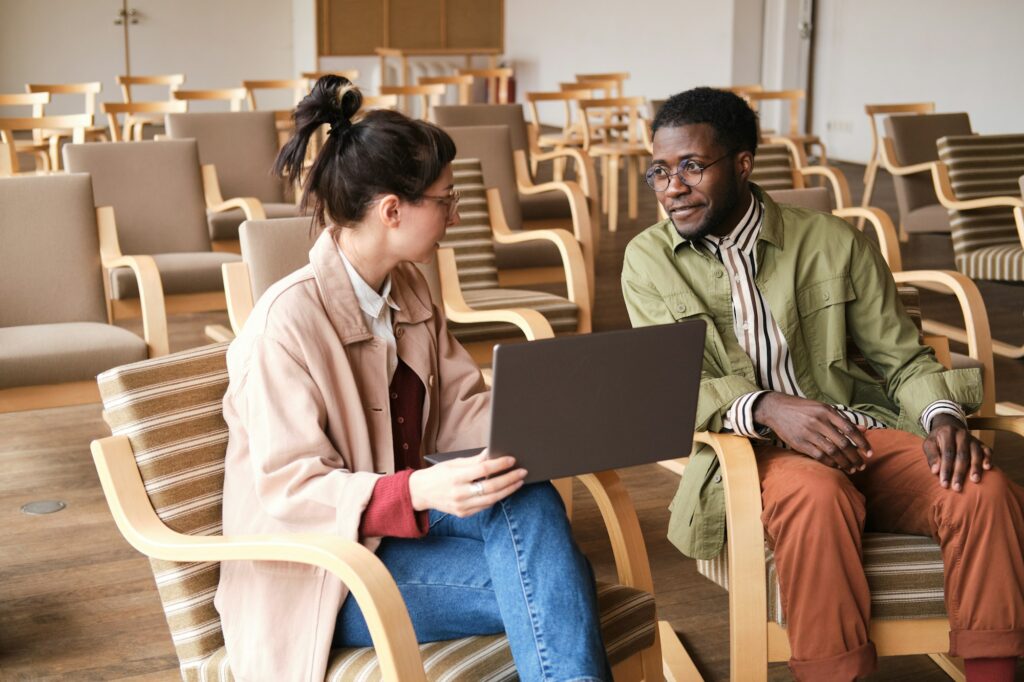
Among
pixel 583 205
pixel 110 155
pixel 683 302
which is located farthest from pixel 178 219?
pixel 683 302

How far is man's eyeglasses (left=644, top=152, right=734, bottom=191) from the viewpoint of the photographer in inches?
87.0

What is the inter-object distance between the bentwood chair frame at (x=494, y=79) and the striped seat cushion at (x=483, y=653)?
24.9 feet

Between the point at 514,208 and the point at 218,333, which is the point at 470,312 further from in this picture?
the point at 218,333

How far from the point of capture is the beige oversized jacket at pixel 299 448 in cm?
161

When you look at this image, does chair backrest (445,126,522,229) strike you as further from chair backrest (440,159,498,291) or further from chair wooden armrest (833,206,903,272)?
chair wooden armrest (833,206,903,272)

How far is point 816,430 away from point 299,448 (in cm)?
87

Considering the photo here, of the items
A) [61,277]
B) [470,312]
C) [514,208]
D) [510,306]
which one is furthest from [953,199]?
[61,277]

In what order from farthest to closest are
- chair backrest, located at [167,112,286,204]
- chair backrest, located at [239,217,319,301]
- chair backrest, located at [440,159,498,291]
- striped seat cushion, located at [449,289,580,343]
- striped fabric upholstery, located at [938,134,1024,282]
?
chair backrest, located at [167,112,286,204]
striped fabric upholstery, located at [938,134,1024,282]
chair backrest, located at [440,159,498,291]
striped seat cushion, located at [449,289,580,343]
chair backrest, located at [239,217,319,301]

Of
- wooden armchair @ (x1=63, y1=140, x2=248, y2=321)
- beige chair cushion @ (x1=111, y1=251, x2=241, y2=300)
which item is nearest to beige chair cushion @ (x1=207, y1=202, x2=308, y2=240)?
wooden armchair @ (x1=63, y1=140, x2=248, y2=321)

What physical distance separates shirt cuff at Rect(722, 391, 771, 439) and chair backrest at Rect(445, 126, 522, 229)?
2.62 metres

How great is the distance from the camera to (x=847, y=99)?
416 inches

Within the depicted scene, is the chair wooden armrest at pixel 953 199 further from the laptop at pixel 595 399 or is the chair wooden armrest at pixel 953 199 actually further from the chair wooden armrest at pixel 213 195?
the laptop at pixel 595 399

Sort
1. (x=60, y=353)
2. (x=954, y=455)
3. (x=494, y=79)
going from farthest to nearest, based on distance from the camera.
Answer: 1. (x=494, y=79)
2. (x=60, y=353)
3. (x=954, y=455)

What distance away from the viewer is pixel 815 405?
202 cm
